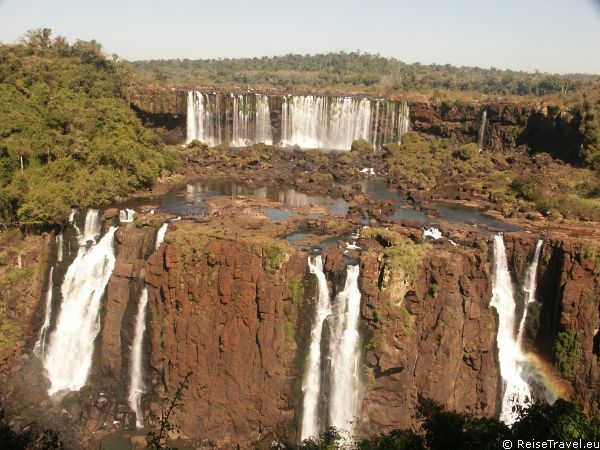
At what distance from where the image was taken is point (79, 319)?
2188 centimetres

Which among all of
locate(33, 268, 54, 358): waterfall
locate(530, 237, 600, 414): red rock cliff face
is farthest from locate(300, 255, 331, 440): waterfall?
locate(33, 268, 54, 358): waterfall

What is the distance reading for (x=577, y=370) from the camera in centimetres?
1892

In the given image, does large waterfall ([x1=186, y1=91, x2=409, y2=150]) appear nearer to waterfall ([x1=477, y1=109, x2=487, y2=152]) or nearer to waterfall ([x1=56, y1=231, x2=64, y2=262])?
waterfall ([x1=477, y1=109, x2=487, y2=152])


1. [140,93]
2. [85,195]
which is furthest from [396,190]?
[140,93]

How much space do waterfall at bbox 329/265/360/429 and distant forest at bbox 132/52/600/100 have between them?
29360 mm

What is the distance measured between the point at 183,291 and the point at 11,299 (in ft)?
27.9

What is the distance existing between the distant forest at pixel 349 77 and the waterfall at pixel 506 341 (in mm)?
24384

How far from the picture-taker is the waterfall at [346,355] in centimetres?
1864

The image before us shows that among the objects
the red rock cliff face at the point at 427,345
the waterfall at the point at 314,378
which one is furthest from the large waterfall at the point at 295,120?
the waterfall at the point at 314,378

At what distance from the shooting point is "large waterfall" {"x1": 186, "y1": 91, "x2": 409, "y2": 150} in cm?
4347

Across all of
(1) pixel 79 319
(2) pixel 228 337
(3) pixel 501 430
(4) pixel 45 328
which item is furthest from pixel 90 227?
(3) pixel 501 430

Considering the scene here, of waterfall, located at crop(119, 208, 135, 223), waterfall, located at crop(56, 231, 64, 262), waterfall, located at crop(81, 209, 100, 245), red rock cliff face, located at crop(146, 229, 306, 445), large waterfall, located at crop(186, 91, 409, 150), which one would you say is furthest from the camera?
large waterfall, located at crop(186, 91, 409, 150)

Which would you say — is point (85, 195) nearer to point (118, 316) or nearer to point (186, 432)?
point (118, 316)

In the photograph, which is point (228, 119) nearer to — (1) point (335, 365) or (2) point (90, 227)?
(2) point (90, 227)
